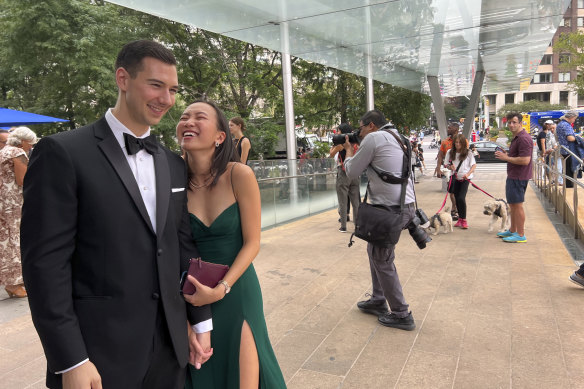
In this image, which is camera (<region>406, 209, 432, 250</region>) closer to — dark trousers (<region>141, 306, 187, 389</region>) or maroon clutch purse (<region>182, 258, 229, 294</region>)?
maroon clutch purse (<region>182, 258, 229, 294</region>)

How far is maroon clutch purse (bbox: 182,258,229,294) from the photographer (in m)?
1.65

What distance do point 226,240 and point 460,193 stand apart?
6.71m

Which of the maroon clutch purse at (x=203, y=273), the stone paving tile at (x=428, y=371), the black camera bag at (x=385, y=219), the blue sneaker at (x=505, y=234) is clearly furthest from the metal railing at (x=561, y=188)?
the maroon clutch purse at (x=203, y=273)

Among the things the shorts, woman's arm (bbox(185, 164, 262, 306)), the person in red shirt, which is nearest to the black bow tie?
woman's arm (bbox(185, 164, 262, 306))

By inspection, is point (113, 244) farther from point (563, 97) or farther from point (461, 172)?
point (563, 97)

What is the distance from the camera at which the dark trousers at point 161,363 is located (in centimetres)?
151

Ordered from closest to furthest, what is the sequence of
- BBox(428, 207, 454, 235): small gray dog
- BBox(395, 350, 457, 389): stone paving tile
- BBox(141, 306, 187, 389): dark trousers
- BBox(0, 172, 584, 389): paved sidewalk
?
BBox(141, 306, 187, 389): dark trousers
BBox(395, 350, 457, 389): stone paving tile
BBox(0, 172, 584, 389): paved sidewalk
BBox(428, 207, 454, 235): small gray dog

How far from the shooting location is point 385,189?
3.58m

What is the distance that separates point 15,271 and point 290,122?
689 centimetres

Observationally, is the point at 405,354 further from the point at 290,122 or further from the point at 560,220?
the point at 290,122

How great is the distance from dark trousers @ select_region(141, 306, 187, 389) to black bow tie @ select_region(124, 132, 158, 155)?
54 cm

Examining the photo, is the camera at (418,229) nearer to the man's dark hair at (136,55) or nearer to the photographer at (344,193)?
the man's dark hair at (136,55)

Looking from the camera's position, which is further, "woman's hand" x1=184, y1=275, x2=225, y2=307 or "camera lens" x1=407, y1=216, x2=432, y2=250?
"camera lens" x1=407, y1=216, x2=432, y2=250

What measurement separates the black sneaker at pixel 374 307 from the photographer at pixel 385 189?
6.6 inches
